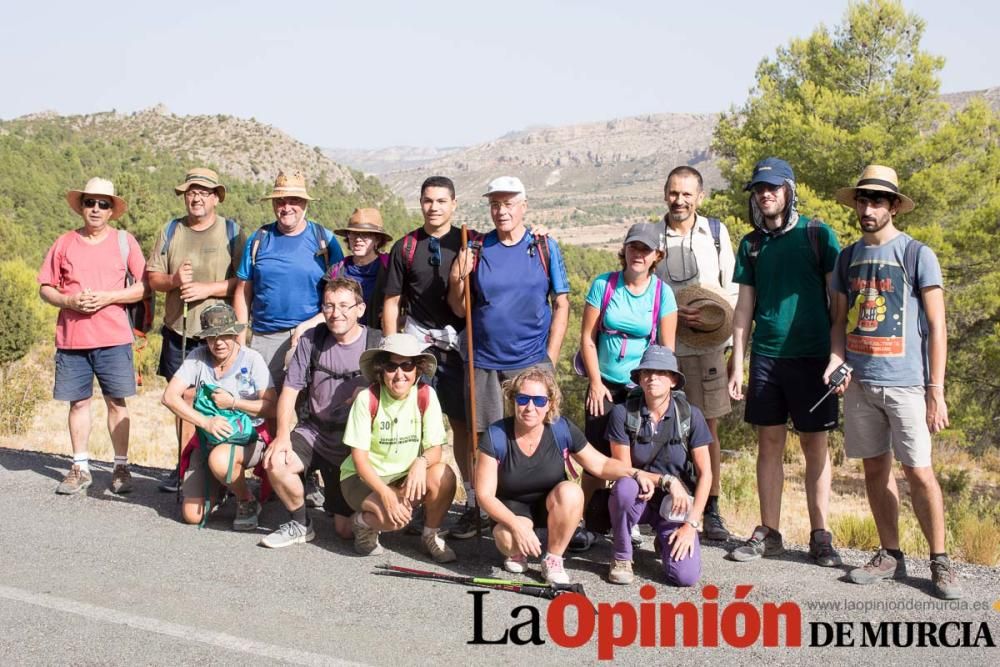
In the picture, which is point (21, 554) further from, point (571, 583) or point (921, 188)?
point (921, 188)

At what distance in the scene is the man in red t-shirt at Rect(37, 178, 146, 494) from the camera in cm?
682

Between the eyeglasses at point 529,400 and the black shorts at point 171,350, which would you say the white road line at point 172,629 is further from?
the black shorts at point 171,350

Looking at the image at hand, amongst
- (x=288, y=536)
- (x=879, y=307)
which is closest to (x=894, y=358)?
(x=879, y=307)

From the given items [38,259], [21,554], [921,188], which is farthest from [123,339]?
[38,259]

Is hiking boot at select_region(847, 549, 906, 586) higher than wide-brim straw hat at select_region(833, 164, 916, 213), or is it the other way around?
wide-brim straw hat at select_region(833, 164, 916, 213)

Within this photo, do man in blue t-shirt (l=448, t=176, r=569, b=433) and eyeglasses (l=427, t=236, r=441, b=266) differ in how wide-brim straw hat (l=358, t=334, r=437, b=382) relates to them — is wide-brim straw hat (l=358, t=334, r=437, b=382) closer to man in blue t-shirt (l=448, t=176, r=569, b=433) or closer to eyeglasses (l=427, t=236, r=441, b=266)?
man in blue t-shirt (l=448, t=176, r=569, b=433)

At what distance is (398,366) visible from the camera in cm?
546

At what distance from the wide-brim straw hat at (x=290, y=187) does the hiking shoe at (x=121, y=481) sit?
239 cm

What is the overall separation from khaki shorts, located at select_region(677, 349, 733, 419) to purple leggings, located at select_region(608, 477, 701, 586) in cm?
111

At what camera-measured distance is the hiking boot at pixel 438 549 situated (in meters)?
5.43

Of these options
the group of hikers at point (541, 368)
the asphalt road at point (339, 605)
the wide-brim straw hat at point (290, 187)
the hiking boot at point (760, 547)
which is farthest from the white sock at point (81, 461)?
the hiking boot at point (760, 547)

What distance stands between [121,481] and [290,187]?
2.61 metres

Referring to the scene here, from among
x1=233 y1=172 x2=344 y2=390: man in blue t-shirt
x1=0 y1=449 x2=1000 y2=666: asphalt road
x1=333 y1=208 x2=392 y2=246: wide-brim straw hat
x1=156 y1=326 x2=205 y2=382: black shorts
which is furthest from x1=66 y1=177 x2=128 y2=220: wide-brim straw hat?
x1=0 y1=449 x2=1000 y2=666: asphalt road

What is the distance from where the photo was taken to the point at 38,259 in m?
35.0
